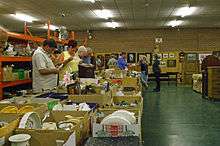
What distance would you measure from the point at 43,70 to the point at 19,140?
3066 mm

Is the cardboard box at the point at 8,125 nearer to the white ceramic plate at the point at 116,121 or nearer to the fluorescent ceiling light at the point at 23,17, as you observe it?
the white ceramic plate at the point at 116,121

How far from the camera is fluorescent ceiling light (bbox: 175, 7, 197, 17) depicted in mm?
13120

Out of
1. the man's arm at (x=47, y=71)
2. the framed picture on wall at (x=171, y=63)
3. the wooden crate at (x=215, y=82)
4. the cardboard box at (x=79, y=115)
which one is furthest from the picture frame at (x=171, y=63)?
the cardboard box at (x=79, y=115)

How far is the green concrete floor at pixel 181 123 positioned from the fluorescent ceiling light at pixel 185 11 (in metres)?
4.43

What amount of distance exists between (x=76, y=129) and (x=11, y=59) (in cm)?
479

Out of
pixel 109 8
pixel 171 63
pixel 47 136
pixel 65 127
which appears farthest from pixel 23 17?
pixel 47 136

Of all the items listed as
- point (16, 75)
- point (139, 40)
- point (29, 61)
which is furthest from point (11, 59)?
point (139, 40)

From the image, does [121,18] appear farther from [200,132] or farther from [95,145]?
[95,145]

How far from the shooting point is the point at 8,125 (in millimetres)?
1940

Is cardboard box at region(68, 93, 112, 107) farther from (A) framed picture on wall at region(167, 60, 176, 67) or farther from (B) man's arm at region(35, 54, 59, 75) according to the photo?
(A) framed picture on wall at region(167, 60, 176, 67)

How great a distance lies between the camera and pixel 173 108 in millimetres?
9109

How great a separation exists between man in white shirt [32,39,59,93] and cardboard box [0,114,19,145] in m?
2.52

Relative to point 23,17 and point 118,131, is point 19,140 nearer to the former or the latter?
point 118,131

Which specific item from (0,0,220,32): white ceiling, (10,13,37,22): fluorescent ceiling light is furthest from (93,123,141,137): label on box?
(10,13,37,22): fluorescent ceiling light
